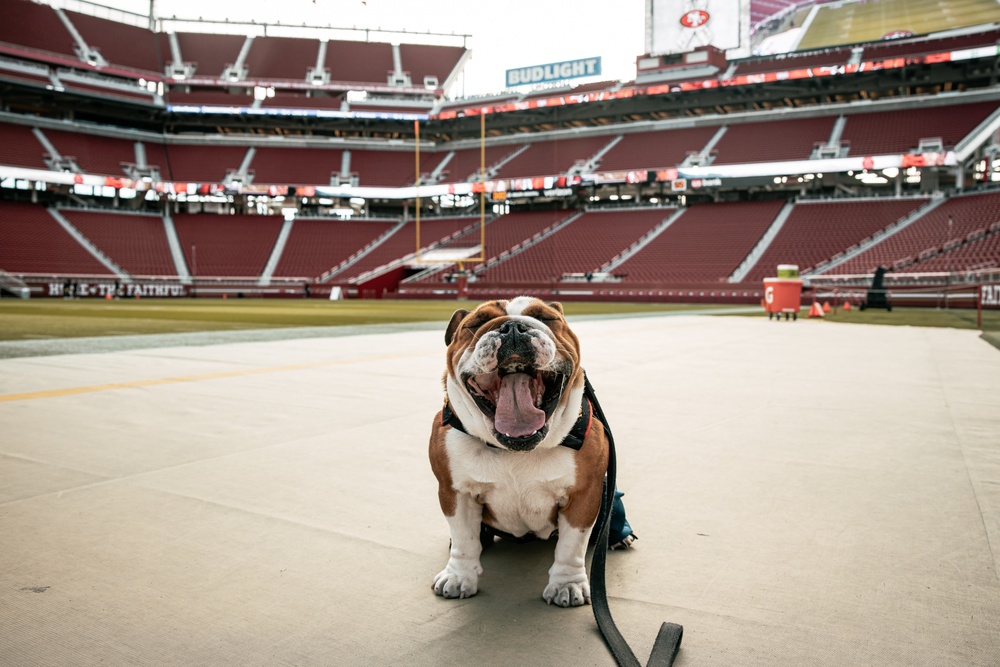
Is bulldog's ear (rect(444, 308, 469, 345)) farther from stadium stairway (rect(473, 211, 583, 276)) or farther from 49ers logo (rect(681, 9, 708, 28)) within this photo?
49ers logo (rect(681, 9, 708, 28))

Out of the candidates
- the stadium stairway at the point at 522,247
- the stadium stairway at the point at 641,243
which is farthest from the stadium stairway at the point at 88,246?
the stadium stairway at the point at 641,243

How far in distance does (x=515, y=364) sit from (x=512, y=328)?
95 millimetres

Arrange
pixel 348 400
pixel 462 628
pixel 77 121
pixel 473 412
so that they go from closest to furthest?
1. pixel 462 628
2. pixel 473 412
3. pixel 348 400
4. pixel 77 121

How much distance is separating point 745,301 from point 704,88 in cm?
1918

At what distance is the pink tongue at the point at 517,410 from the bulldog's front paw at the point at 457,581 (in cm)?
46

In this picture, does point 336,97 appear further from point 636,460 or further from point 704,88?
point 636,460

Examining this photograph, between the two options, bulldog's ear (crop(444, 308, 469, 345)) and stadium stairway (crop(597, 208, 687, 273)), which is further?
stadium stairway (crop(597, 208, 687, 273))

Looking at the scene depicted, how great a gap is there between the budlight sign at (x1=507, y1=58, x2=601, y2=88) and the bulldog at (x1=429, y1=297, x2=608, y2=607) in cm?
5748

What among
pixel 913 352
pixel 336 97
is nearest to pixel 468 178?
pixel 336 97

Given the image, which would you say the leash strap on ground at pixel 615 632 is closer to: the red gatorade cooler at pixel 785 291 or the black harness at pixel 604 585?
the black harness at pixel 604 585

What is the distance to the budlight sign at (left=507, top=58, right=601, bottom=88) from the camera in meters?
55.4

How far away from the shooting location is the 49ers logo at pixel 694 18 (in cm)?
4712

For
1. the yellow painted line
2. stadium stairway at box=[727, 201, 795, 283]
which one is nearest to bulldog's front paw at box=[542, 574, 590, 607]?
the yellow painted line

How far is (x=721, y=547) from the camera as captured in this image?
2.33 m
